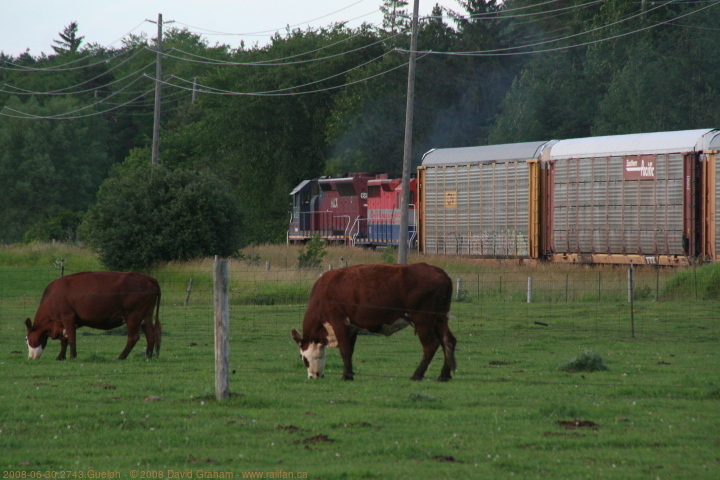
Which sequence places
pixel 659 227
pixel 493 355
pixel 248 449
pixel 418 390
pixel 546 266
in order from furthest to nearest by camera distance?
1. pixel 546 266
2. pixel 659 227
3. pixel 493 355
4. pixel 418 390
5. pixel 248 449

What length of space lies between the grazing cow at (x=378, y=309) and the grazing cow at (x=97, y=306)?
11.3ft

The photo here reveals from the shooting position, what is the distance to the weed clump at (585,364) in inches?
555

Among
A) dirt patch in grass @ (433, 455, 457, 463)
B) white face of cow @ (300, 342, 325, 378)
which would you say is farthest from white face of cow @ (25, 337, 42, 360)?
dirt patch in grass @ (433, 455, 457, 463)

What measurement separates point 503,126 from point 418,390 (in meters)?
56.9

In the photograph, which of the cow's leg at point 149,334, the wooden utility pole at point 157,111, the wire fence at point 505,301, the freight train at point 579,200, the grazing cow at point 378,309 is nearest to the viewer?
the grazing cow at point 378,309

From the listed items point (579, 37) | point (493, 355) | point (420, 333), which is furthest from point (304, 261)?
point (579, 37)

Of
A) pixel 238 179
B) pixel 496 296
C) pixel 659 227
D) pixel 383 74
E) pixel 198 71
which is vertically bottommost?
pixel 496 296

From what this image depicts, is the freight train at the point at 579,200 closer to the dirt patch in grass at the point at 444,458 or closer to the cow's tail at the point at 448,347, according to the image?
the cow's tail at the point at 448,347

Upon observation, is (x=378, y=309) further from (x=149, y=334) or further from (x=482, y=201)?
(x=482, y=201)

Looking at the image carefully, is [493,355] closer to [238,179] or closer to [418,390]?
[418,390]

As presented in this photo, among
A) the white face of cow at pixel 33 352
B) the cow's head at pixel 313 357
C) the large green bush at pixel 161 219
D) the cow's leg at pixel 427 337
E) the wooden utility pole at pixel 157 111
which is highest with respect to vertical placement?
the wooden utility pole at pixel 157 111

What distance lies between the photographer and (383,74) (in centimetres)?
7050

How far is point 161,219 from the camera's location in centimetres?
3934

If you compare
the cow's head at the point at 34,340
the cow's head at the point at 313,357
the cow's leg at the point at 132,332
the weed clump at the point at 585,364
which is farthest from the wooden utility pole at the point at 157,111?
the weed clump at the point at 585,364
